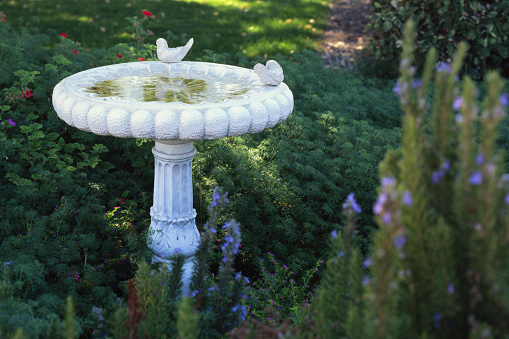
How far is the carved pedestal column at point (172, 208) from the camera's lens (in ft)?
11.1

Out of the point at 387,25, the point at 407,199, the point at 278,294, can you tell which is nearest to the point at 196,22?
the point at 387,25

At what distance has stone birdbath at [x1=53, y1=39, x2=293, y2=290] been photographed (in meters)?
2.81

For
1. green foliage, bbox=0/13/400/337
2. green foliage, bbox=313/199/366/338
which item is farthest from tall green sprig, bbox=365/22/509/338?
green foliage, bbox=0/13/400/337

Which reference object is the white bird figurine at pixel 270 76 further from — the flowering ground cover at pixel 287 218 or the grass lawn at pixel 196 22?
the grass lawn at pixel 196 22

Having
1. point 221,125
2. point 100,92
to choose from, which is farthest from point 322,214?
point 100,92

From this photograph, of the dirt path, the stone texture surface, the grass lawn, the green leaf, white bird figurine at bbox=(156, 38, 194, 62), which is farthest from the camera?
the dirt path

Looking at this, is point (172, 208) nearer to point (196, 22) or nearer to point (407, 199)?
point (407, 199)

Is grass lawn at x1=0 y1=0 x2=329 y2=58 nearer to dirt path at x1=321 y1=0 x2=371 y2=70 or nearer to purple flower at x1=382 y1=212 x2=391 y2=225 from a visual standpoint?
dirt path at x1=321 y1=0 x2=371 y2=70

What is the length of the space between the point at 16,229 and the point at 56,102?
101 cm

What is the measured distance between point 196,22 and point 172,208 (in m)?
6.41

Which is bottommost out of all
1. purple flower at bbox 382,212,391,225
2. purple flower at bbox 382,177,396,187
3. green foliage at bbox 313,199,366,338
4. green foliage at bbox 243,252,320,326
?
green foliage at bbox 243,252,320,326

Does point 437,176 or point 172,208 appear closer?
point 437,176

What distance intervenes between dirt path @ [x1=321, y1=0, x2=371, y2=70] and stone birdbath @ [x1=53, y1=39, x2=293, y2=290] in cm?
377

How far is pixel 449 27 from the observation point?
698 cm
